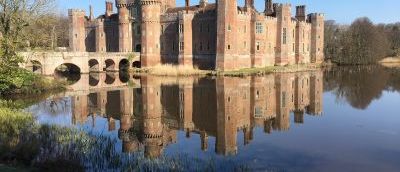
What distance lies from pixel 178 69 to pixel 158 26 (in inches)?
353

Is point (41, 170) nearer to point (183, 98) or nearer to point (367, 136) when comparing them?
point (367, 136)

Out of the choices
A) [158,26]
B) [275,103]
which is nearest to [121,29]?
[158,26]

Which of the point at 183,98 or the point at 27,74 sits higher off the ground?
the point at 27,74

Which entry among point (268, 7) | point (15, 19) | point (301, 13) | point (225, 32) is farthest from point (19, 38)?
point (301, 13)

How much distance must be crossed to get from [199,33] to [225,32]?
484 cm

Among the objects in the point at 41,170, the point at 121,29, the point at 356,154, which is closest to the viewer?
the point at 41,170

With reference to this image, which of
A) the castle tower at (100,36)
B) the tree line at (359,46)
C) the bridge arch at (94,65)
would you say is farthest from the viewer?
the tree line at (359,46)

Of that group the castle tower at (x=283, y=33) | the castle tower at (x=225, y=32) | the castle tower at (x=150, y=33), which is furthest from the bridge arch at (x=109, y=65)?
the castle tower at (x=283, y=33)

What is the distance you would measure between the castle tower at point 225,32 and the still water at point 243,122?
997 cm

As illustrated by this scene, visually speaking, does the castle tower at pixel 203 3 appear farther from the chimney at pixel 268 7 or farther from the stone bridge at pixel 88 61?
the chimney at pixel 268 7

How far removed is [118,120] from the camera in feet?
62.6

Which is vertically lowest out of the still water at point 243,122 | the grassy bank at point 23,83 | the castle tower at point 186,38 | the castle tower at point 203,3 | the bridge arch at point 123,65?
the still water at point 243,122

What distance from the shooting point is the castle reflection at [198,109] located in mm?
15539

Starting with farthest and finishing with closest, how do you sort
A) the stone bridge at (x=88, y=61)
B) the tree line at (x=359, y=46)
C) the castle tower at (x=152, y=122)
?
1. the tree line at (x=359, y=46)
2. the stone bridge at (x=88, y=61)
3. the castle tower at (x=152, y=122)
